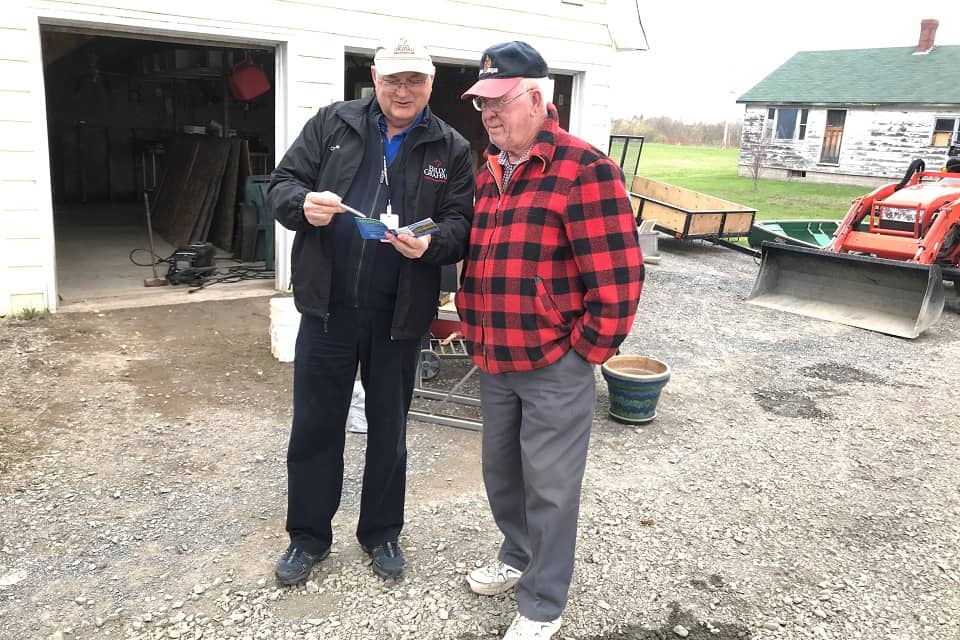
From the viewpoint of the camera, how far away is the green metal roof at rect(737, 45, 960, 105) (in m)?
23.6

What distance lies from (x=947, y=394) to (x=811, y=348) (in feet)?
3.93

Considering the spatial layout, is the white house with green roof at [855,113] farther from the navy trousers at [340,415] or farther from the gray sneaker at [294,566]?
the gray sneaker at [294,566]

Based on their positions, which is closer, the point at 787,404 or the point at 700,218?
the point at 787,404

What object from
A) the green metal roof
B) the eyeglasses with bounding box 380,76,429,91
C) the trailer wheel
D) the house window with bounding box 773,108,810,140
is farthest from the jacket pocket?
the house window with bounding box 773,108,810,140

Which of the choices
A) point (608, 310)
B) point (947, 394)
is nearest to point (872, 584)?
point (608, 310)

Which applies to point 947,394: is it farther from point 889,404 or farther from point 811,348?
point 811,348

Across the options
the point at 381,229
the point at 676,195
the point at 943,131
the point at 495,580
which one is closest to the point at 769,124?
the point at 943,131

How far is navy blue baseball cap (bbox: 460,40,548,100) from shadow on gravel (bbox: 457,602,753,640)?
1754 millimetres

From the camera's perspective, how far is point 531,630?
2.37 meters

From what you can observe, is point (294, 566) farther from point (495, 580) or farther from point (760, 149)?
point (760, 149)

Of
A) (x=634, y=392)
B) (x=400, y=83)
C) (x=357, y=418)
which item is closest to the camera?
(x=400, y=83)

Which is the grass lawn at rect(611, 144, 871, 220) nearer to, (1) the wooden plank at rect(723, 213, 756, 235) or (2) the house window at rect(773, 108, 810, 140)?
(2) the house window at rect(773, 108, 810, 140)

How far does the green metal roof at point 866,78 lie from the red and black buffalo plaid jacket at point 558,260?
81.4 feet

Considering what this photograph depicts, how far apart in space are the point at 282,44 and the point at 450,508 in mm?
4966
